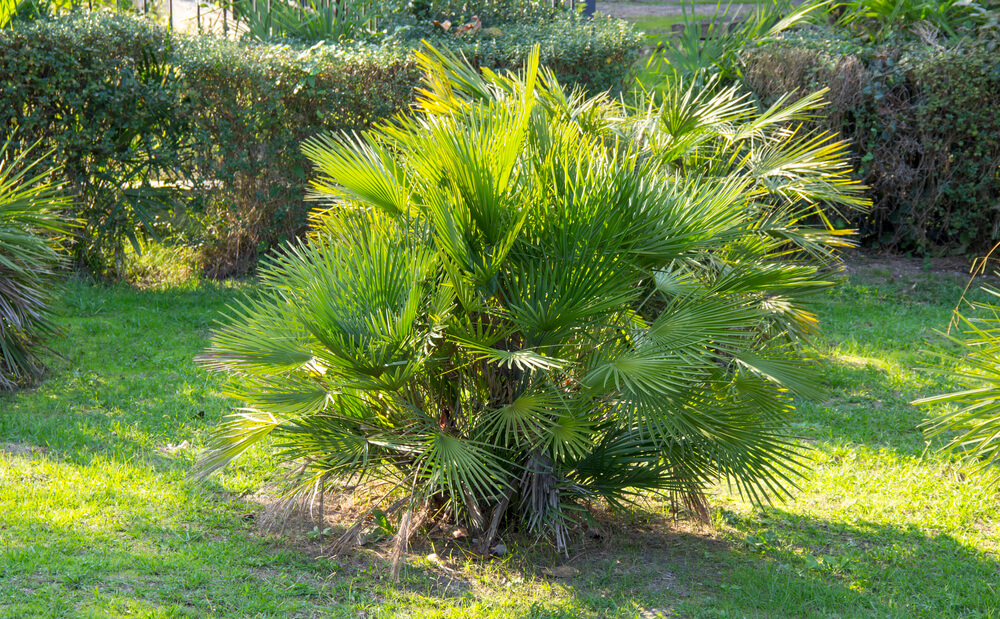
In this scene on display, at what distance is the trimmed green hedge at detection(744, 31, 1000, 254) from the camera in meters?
8.48

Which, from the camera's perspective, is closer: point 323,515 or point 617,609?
point 617,609

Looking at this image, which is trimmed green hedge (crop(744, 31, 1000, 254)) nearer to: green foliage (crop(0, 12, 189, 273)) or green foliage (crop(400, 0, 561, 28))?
green foliage (crop(400, 0, 561, 28))

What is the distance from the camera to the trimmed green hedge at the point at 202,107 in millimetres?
7633

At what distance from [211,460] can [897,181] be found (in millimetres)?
7991

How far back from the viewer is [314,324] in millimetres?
3203

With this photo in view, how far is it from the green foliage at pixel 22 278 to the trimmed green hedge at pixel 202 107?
1.99 m

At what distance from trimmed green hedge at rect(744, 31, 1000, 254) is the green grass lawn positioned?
4.13m

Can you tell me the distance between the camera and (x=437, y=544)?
12.8 ft

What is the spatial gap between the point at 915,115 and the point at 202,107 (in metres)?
7.19

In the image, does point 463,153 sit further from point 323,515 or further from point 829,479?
point 829,479

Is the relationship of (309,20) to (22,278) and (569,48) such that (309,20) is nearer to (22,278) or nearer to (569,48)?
(569,48)

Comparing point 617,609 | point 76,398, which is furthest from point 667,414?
point 76,398

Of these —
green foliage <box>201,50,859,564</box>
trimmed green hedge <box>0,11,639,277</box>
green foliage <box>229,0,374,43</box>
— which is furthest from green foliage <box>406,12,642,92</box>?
green foliage <box>201,50,859,564</box>

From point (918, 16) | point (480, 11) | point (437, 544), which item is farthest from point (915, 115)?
point (437, 544)
